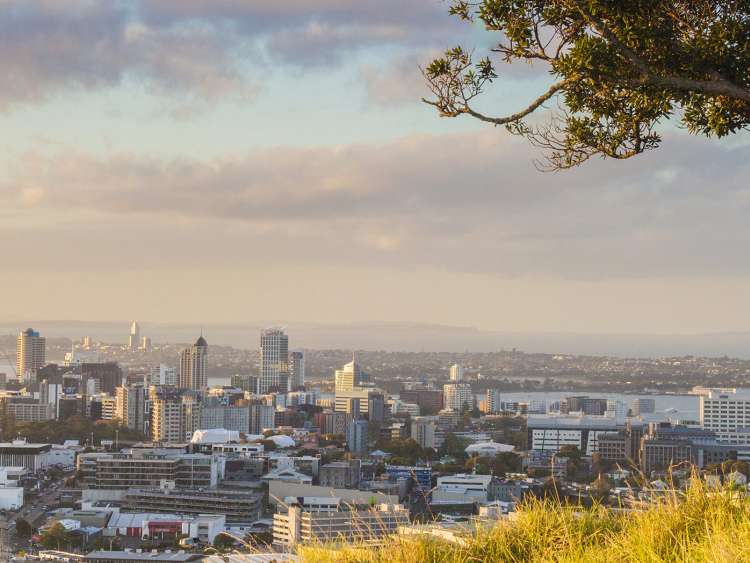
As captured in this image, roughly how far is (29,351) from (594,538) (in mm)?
61802

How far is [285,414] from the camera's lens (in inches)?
1897

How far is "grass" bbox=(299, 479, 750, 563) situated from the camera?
11.0 feet

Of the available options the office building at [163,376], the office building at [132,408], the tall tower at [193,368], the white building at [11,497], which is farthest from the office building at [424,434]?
the office building at [163,376]

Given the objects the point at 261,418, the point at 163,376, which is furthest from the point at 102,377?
the point at 261,418

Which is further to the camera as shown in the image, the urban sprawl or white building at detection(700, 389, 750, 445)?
white building at detection(700, 389, 750, 445)

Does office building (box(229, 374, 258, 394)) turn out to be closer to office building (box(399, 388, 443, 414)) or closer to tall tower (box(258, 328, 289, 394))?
tall tower (box(258, 328, 289, 394))

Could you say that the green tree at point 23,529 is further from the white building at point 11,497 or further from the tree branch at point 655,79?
the tree branch at point 655,79

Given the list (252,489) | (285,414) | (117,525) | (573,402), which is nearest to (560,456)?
(252,489)

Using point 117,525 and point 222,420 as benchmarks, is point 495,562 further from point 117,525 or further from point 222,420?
point 222,420

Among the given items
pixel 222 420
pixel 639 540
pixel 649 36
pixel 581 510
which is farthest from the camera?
pixel 222 420

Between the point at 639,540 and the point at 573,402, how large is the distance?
181 feet

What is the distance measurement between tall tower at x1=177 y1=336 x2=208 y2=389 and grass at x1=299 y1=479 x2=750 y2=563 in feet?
182

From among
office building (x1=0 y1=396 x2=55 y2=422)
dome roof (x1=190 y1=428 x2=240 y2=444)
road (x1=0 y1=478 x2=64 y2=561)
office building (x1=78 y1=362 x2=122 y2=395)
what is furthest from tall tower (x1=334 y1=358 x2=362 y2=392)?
road (x1=0 y1=478 x2=64 y2=561)

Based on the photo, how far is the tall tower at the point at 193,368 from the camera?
193 ft
